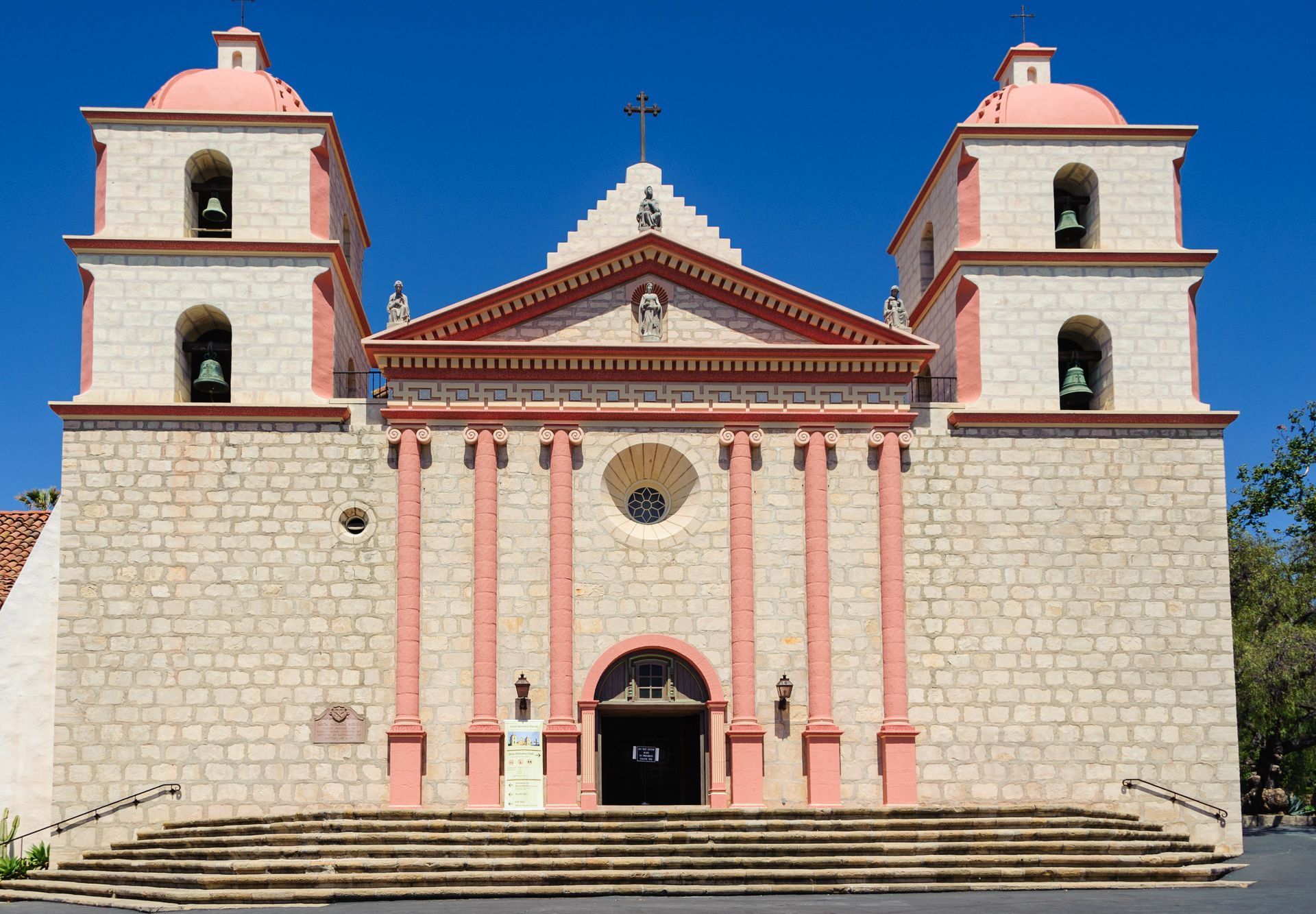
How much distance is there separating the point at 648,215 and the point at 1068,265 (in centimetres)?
810

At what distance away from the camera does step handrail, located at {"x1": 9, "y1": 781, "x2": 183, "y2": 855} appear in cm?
2686

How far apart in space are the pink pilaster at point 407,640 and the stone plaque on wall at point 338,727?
1.99 ft

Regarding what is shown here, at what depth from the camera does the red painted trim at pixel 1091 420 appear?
2905 cm

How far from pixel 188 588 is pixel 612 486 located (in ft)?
25.7

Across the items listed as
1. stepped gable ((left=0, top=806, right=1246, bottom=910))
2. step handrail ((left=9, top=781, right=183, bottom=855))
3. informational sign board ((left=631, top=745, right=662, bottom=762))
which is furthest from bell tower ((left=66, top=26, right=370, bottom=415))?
informational sign board ((left=631, top=745, right=662, bottom=762))

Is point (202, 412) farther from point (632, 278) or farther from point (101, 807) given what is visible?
point (632, 278)

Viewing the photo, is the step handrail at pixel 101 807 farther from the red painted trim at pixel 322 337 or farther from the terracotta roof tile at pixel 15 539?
the red painted trim at pixel 322 337

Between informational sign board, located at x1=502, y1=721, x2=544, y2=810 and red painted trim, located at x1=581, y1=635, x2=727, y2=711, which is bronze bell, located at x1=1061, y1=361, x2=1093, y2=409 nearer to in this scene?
red painted trim, located at x1=581, y1=635, x2=727, y2=711

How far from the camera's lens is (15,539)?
32438mm

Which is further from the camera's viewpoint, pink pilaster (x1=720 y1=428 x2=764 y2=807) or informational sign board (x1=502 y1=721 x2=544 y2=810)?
pink pilaster (x1=720 y1=428 x2=764 y2=807)

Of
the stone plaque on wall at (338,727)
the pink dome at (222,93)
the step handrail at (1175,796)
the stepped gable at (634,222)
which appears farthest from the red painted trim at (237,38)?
the step handrail at (1175,796)

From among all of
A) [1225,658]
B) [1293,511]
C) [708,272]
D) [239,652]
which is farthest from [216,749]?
[1293,511]

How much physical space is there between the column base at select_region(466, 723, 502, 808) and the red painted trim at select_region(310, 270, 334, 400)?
270 inches

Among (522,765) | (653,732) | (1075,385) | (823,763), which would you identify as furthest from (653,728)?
(1075,385)
